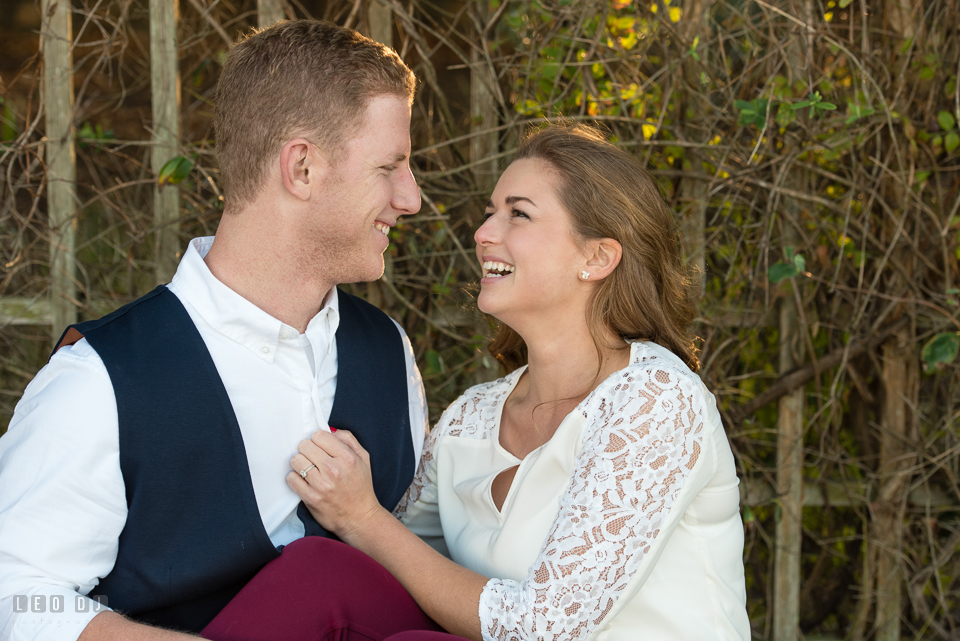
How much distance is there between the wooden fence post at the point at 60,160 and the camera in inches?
89.5

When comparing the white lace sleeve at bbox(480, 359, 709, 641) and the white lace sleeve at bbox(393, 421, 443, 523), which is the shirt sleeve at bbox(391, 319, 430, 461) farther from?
the white lace sleeve at bbox(480, 359, 709, 641)

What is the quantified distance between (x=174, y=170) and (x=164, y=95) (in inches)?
11.9

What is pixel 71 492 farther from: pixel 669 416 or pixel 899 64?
pixel 899 64

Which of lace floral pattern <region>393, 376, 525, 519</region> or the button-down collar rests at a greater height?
the button-down collar

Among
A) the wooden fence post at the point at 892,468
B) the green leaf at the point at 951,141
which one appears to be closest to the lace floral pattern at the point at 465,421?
the wooden fence post at the point at 892,468

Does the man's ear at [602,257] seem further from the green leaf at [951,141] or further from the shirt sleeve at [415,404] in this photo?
the green leaf at [951,141]

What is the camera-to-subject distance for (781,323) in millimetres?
2504

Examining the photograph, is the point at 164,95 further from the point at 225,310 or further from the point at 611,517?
the point at 611,517

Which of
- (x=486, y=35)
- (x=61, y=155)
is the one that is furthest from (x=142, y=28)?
(x=486, y=35)

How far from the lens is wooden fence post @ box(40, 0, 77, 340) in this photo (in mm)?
2273

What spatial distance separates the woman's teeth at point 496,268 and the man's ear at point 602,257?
0.18 metres

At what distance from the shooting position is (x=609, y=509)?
137 cm

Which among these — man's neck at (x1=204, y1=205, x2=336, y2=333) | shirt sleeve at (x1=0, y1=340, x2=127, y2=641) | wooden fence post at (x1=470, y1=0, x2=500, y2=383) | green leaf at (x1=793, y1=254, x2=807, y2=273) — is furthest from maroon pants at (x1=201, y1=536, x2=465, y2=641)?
green leaf at (x1=793, y1=254, x2=807, y2=273)

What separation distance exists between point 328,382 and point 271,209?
1.30ft
